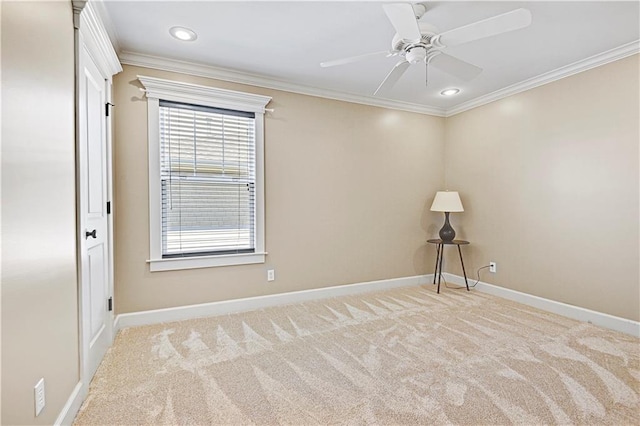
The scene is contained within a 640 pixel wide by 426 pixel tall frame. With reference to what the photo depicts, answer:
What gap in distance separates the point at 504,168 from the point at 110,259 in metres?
4.16

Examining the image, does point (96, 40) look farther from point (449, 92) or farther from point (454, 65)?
point (449, 92)

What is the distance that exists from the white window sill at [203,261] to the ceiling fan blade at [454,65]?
7.91 feet

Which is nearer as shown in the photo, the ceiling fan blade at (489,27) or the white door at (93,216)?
the ceiling fan blade at (489,27)

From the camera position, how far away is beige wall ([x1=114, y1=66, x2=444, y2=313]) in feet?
9.66

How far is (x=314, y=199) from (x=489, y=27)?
237cm

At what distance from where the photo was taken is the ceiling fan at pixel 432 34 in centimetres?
172

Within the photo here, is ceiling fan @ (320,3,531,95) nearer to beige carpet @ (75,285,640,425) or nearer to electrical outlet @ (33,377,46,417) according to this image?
beige carpet @ (75,285,640,425)

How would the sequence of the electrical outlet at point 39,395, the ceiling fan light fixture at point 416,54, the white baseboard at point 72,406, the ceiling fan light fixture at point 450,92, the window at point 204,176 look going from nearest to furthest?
the electrical outlet at point 39,395, the white baseboard at point 72,406, the ceiling fan light fixture at point 416,54, the window at point 204,176, the ceiling fan light fixture at point 450,92

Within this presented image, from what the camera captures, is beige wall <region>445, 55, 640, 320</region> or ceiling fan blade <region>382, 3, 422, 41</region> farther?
beige wall <region>445, 55, 640, 320</region>

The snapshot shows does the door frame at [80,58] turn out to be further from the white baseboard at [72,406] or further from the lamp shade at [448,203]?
the lamp shade at [448,203]

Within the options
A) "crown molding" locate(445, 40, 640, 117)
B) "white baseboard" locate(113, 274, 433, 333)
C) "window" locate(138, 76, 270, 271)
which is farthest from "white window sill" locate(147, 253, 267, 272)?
"crown molding" locate(445, 40, 640, 117)

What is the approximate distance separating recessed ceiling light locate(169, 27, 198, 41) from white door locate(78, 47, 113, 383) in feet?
2.10

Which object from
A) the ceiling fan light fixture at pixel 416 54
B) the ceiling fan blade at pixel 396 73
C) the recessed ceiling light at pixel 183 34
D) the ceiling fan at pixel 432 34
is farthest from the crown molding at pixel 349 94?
the ceiling fan light fixture at pixel 416 54

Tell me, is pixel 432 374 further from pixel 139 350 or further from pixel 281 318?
pixel 139 350
